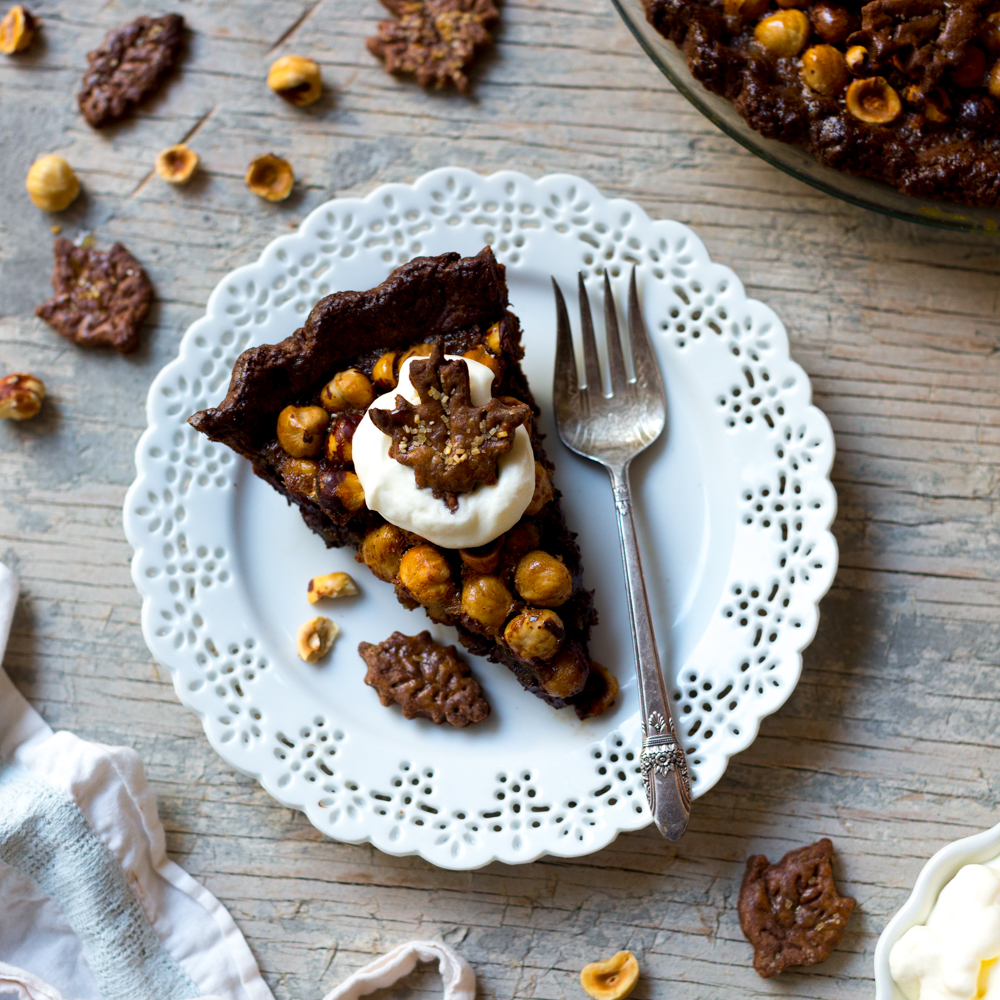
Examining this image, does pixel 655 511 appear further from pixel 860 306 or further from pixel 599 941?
pixel 599 941

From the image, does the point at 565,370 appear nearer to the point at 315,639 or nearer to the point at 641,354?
the point at 641,354

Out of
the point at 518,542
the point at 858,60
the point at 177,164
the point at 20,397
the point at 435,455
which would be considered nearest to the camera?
the point at 435,455

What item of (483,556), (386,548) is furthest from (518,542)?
(386,548)

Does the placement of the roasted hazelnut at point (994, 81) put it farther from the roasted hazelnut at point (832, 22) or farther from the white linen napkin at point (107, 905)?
the white linen napkin at point (107, 905)

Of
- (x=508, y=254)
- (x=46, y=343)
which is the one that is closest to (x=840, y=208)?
(x=508, y=254)

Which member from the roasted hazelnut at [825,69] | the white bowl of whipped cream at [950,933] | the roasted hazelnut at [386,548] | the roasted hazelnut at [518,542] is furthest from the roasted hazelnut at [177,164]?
the white bowl of whipped cream at [950,933]

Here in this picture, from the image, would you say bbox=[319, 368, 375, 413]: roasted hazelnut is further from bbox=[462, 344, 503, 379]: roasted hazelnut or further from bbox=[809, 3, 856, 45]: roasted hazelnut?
bbox=[809, 3, 856, 45]: roasted hazelnut
